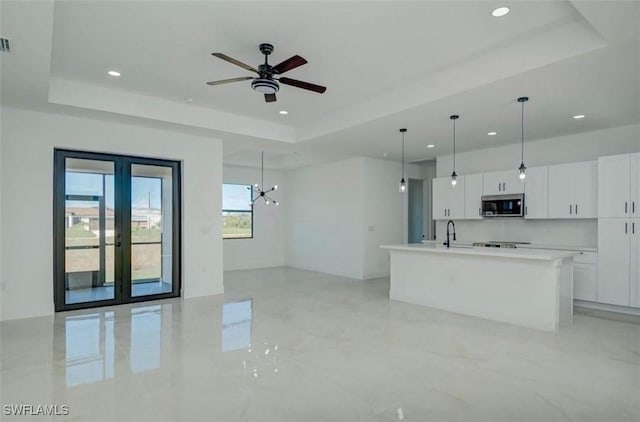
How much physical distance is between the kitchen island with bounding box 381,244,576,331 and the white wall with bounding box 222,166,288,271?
16.8 feet

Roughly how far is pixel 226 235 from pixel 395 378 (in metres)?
7.48

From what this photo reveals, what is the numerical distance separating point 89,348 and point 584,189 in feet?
23.0

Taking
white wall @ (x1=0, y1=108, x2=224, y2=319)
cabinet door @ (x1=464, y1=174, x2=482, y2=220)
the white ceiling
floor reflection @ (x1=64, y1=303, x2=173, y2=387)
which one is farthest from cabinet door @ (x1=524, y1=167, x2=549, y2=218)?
white wall @ (x1=0, y1=108, x2=224, y2=319)

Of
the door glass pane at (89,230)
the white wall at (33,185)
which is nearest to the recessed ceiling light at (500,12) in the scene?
the white wall at (33,185)

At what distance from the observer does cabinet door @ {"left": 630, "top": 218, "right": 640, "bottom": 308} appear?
5.06 metres

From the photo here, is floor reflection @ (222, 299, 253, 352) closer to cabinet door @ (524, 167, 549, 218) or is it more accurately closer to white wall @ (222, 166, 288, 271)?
white wall @ (222, 166, 288, 271)

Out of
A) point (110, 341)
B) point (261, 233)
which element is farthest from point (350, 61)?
point (261, 233)

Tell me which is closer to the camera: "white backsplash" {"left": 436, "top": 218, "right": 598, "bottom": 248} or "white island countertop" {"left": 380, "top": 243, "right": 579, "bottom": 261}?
"white island countertop" {"left": 380, "top": 243, "right": 579, "bottom": 261}

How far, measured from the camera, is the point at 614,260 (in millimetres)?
5281

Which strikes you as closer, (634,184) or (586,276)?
(634,184)

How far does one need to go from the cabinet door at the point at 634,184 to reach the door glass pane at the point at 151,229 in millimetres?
7027

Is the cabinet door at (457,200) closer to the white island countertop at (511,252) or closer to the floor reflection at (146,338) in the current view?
the white island countertop at (511,252)

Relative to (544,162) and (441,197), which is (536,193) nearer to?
(544,162)

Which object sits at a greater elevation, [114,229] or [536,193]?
[536,193]
